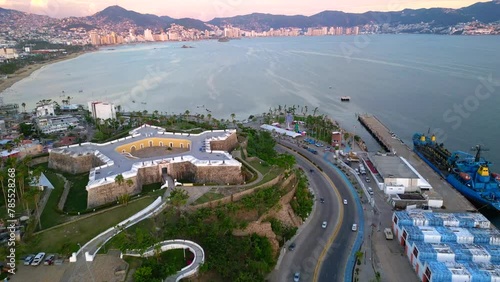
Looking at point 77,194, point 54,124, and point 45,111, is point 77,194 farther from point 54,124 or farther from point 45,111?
point 45,111

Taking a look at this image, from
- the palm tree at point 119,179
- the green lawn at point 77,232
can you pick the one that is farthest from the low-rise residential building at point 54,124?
the green lawn at point 77,232

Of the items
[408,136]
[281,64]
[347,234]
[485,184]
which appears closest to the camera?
[347,234]

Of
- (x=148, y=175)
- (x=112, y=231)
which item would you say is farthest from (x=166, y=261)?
(x=148, y=175)

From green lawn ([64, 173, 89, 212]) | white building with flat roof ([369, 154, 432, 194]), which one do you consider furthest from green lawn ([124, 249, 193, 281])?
white building with flat roof ([369, 154, 432, 194])

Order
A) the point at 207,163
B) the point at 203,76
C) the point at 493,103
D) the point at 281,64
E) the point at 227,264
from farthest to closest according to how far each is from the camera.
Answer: the point at 281,64 → the point at 203,76 → the point at 493,103 → the point at 207,163 → the point at 227,264

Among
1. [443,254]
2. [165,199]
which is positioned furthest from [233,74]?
[443,254]

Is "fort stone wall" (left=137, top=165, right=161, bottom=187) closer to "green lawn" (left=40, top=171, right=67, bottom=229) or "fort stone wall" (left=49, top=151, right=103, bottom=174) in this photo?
"fort stone wall" (left=49, top=151, right=103, bottom=174)

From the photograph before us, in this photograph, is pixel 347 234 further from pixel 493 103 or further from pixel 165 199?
pixel 493 103
